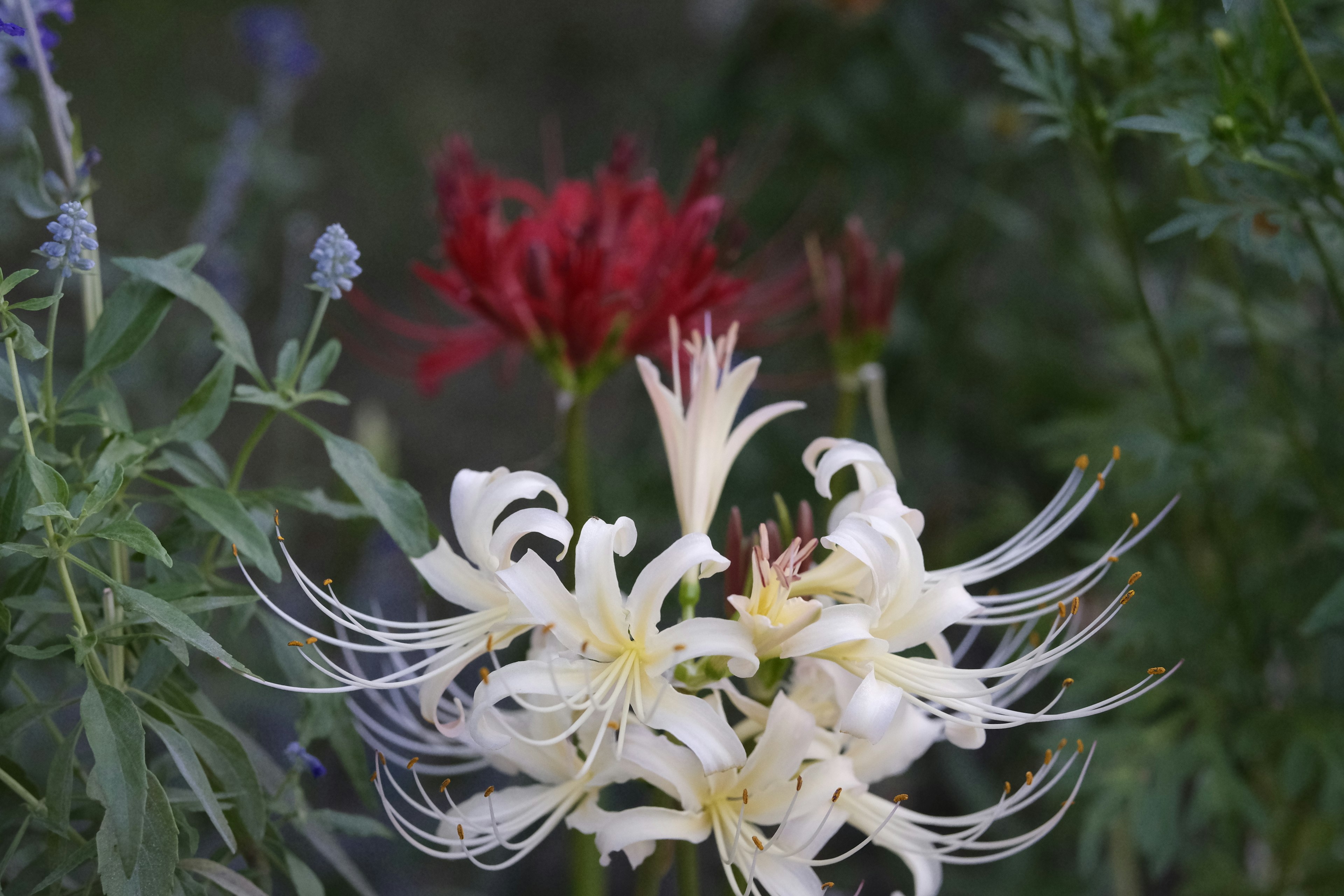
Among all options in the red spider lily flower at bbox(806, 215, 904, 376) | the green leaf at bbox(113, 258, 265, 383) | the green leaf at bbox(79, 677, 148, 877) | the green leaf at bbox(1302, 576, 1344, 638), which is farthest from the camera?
the red spider lily flower at bbox(806, 215, 904, 376)

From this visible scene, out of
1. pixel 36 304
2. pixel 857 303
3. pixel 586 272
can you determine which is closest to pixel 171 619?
pixel 36 304

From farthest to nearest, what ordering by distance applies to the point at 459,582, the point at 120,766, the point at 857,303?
the point at 857,303 < the point at 459,582 < the point at 120,766

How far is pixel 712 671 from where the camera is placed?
545mm

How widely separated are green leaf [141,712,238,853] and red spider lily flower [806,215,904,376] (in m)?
0.59

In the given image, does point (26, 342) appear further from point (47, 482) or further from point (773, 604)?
point (773, 604)

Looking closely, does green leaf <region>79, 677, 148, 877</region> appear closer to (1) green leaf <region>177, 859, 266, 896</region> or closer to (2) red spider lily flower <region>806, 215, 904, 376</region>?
(1) green leaf <region>177, 859, 266, 896</region>

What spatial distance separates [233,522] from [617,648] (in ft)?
0.67

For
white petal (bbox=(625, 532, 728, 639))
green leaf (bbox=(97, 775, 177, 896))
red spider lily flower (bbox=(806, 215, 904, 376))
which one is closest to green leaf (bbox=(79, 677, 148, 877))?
green leaf (bbox=(97, 775, 177, 896))

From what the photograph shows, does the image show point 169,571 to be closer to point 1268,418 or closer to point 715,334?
point 715,334

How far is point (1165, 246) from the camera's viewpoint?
130cm

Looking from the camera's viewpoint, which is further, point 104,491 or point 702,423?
point 702,423

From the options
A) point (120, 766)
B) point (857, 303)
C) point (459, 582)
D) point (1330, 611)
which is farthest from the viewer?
point (857, 303)

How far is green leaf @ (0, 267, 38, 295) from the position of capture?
46 centimetres

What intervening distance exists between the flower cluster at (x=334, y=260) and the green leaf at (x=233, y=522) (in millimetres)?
118
